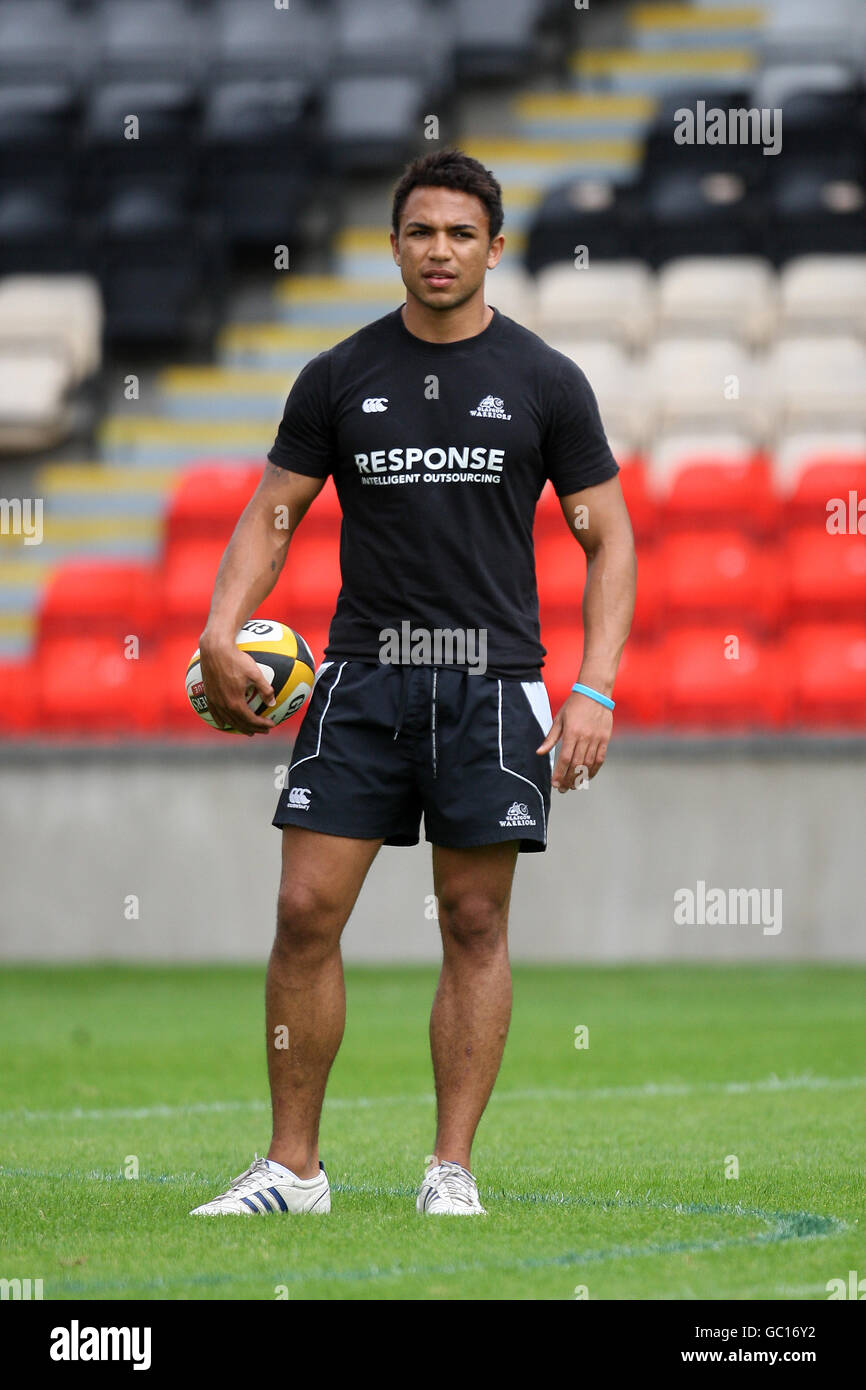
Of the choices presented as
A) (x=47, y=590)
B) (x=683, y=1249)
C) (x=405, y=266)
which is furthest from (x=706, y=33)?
(x=683, y=1249)

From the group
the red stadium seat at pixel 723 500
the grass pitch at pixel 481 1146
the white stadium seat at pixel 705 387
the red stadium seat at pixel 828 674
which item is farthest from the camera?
the white stadium seat at pixel 705 387

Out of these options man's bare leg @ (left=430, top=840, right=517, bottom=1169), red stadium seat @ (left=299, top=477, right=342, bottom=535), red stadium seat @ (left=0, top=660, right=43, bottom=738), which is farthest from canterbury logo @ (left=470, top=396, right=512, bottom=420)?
red stadium seat @ (left=0, top=660, right=43, bottom=738)

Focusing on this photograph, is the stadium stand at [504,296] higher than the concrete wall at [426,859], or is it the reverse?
the stadium stand at [504,296]

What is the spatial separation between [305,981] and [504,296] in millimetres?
11576

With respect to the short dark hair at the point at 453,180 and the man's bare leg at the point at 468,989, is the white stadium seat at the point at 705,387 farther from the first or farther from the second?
the man's bare leg at the point at 468,989

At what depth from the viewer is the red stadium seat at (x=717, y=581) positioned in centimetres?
1215

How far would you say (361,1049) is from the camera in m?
7.77

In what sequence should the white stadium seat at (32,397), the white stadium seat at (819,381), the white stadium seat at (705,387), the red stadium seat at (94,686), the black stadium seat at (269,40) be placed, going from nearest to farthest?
the red stadium seat at (94,686) < the white stadium seat at (819,381) < the white stadium seat at (705,387) < the white stadium seat at (32,397) < the black stadium seat at (269,40)

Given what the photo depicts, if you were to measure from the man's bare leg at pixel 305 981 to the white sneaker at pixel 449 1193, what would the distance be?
25 cm

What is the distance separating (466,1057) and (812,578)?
8277mm

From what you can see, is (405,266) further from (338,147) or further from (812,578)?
(338,147)

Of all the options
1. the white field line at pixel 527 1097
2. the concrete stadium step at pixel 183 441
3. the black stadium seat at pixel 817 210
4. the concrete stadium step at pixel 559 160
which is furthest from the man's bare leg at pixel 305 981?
the concrete stadium step at pixel 559 160

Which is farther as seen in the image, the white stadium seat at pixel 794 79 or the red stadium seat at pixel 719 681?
the white stadium seat at pixel 794 79

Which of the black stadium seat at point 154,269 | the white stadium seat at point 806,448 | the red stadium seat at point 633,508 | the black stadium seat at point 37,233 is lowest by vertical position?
the red stadium seat at point 633,508
